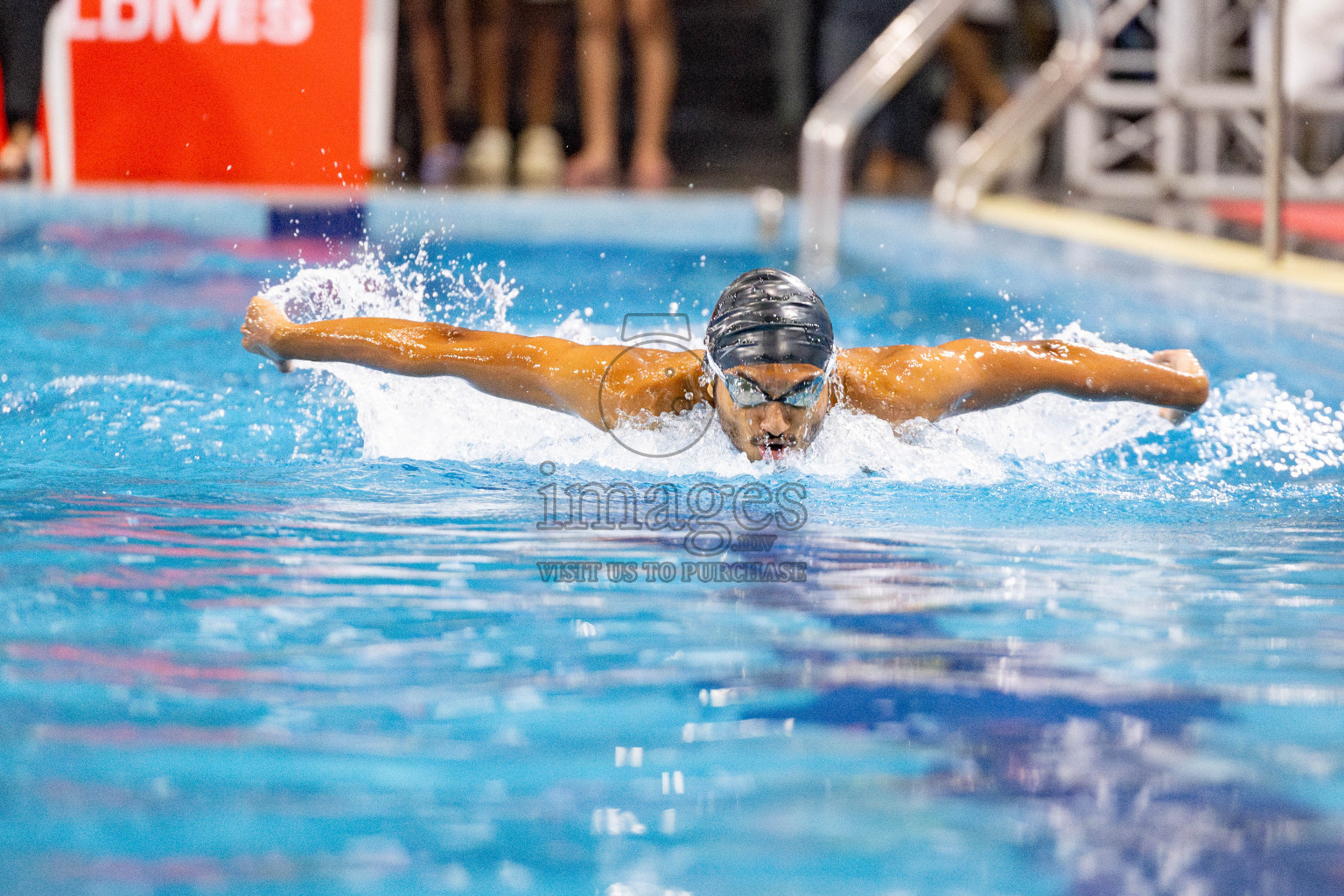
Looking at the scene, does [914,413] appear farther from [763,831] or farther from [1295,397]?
[763,831]

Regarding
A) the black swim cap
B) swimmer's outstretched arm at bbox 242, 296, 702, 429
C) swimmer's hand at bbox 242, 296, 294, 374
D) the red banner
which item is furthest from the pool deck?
the black swim cap

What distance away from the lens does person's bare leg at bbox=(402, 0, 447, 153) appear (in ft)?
28.7

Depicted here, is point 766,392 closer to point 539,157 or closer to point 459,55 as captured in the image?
point 539,157

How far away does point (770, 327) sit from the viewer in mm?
2582

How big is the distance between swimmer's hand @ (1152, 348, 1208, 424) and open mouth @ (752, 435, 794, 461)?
2.97 ft

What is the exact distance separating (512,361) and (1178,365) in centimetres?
134

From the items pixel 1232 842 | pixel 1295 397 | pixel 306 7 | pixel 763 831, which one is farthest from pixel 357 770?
pixel 306 7

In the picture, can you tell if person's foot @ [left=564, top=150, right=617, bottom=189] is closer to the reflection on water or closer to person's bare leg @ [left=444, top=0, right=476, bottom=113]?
person's bare leg @ [left=444, top=0, right=476, bottom=113]

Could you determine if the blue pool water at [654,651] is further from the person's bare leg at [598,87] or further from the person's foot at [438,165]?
the person's foot at [438,165]

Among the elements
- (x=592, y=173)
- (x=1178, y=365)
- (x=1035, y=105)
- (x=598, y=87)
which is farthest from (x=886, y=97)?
(x=1178, y=365)

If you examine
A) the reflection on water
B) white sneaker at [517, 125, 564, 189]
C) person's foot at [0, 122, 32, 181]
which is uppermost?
white sneaker at [517, 125, 564, 189]

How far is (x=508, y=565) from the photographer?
224cm

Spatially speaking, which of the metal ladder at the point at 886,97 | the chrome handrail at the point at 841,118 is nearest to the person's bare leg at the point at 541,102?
the metal ladder at the point at 886,97

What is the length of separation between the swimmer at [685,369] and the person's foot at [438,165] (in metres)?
5.69
